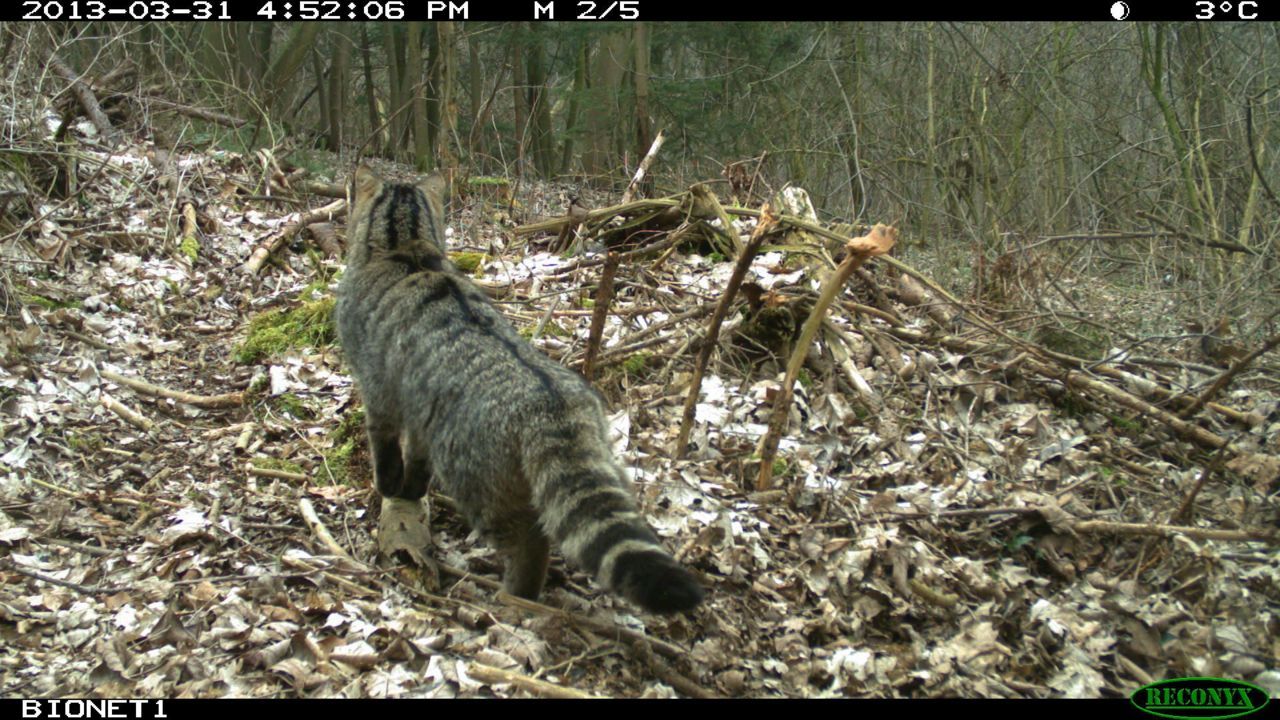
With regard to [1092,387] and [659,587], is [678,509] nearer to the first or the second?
[659,587]

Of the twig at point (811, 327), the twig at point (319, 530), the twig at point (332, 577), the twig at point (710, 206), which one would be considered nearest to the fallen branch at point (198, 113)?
the twig at point (710, 206)

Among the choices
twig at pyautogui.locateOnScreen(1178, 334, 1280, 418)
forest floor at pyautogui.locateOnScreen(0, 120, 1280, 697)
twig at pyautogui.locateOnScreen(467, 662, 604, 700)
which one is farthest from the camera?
twig at pyautogui.locateOnScreen(1178, 334, 1280, 418)

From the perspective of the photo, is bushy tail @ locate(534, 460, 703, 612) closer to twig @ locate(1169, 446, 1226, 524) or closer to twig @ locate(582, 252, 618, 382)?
twig @ locate(582, 252, 618, 382)

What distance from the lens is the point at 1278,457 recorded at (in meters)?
5.17

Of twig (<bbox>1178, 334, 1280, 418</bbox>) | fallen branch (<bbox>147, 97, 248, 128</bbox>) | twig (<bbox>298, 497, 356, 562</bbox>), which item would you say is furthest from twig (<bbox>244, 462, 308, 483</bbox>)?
fallen branch (<bbox>147, 97, 248, 128</bbox>)

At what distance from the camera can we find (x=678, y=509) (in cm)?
505

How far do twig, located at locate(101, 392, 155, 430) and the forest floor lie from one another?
2 cm

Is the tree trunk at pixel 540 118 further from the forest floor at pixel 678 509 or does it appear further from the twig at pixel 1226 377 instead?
the twig at pixel 1226 377

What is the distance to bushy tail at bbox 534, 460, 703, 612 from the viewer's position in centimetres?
319

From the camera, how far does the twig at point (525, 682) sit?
370 cm
